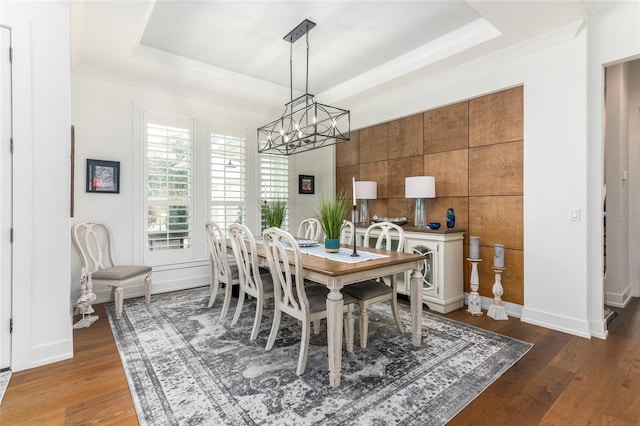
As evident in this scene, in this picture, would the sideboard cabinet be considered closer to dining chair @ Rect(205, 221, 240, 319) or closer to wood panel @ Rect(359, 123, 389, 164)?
wood panel @ Rect(359, 123, 389, 164)

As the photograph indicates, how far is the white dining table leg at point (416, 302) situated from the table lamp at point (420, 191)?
1.39 meters

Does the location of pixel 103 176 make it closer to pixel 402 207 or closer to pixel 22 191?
pixel 22 191

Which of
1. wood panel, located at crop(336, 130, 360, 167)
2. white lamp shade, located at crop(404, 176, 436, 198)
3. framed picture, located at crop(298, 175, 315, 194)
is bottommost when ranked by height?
white lamp shade, located at crop(404, 176, 436, 198)

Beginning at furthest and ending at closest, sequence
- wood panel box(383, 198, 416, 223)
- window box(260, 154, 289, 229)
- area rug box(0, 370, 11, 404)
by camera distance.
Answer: window box(260, 154, 289, 229), wood panel box(383, 198, 416, 223), area rug box(0, 370, 11, 404)

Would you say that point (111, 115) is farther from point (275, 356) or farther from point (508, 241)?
point (508, 241)

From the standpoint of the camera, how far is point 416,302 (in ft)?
8.23

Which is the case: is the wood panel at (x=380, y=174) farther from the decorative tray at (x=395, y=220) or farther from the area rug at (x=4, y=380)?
the area rug at (x=4, y=380)

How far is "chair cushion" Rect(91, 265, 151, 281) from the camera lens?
322 cm

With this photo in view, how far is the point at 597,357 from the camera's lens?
236 centimetres

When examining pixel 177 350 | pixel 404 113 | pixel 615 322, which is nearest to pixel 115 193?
pixel 177 350

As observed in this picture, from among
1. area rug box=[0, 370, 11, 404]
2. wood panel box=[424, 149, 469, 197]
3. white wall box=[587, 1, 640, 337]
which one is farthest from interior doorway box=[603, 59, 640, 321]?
area rug box=[0, 370, 11, 404]

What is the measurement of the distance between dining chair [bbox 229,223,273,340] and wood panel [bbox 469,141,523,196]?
2.49 m

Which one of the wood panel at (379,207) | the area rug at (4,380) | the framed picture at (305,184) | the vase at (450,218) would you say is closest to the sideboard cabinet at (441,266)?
the vase at (450,218)

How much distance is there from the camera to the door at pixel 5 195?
7.05 feet
